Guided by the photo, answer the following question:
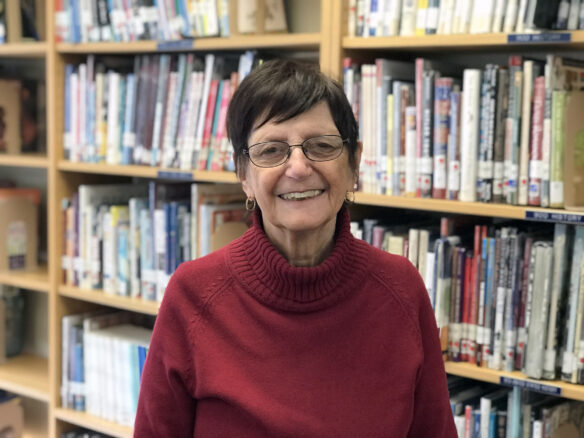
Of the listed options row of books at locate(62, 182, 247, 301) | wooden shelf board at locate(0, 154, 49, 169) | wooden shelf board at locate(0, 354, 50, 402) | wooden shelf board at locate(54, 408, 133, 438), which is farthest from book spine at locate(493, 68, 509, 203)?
wooden shelf board at locate(0, 354, 50, 402)

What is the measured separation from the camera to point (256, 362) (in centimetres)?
130

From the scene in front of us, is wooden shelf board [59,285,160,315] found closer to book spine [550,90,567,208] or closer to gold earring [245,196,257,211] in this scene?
gold earring [245,196,257,211]

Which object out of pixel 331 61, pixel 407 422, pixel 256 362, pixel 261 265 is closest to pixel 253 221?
pixel 261 265

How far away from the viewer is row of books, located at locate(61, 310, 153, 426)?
2.56m

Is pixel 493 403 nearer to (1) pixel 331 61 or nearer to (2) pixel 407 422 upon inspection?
(2) pixel 407 422

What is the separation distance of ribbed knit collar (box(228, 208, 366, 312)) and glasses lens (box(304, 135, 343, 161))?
161 millimetres

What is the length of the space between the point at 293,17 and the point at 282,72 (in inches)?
Answer: 50.1

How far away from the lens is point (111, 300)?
8.32 feet

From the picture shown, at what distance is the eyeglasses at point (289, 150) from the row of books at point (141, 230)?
98 cm

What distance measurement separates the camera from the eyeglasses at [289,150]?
130 cm

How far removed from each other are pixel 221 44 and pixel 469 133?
0.78 m

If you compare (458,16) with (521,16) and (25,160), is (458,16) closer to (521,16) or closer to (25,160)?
(521,16)

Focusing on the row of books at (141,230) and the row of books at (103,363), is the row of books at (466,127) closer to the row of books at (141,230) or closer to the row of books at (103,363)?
the row of books at (141,230)

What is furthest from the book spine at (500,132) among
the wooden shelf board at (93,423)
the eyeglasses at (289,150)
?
the wooden shelf board at (93,423)
